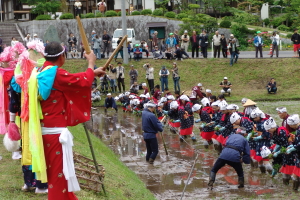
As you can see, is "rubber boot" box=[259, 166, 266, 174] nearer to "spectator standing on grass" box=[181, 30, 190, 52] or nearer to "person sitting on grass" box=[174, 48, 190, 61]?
"person sitting on grass" box=[174, 48, 190, 61]

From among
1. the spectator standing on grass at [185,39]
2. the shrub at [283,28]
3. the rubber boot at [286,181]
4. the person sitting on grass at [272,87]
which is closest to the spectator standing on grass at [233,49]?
Result: the spectator standing on grass at [185,39]

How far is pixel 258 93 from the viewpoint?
25.8m

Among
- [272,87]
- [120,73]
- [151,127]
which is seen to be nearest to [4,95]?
[151,127]

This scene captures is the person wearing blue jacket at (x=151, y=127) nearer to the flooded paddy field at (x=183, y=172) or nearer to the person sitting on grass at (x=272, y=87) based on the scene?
the flooded paddy field at (x=183, y=172)

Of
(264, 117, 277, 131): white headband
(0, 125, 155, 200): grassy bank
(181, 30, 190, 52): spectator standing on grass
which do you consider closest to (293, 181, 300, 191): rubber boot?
(264, 117, 277, 131): white headband

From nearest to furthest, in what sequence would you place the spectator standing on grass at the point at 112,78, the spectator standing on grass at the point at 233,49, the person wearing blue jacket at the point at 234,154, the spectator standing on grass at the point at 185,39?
the person wearing blue jacket at the point at 234,154, the spectator standing on grass at the point at 112,78, the spectator standing on grass at the point at 233,49, the spectator standing on grass at the point at 185,39

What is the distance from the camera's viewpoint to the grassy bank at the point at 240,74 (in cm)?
2661

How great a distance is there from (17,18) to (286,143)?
135ft

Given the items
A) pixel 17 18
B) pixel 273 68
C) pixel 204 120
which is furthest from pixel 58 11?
pixel 204 120

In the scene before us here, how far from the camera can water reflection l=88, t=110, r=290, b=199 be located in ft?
33.5

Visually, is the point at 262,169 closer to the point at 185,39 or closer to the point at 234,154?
the point at 234,154

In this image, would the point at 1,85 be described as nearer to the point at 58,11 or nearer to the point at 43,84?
the point at 43,84

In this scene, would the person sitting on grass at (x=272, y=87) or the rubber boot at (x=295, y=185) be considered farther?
the person sitting on grass at (x=272, y=87)

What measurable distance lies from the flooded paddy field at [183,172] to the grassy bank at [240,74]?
853 centimetres
